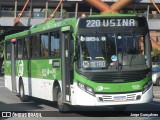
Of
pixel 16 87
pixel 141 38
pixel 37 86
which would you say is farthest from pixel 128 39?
pixel 16 87

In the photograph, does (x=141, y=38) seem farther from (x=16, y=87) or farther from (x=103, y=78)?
(x=16, y=87)

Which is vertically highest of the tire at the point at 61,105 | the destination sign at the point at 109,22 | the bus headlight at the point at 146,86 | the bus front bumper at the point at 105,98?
the destination sign at the point at 109,22

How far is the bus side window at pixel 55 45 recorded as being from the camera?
51.1 feet

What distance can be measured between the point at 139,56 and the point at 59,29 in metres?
3.03

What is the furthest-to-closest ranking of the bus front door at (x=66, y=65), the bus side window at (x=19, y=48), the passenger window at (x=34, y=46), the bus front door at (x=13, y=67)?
the bus front door at (x=13, y=67), the bus side window at (x=19, y=48), the passenger window at (x=34, y=46), the bus front door at (x=66, y=65)

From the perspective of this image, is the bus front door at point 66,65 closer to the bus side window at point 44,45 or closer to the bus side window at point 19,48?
the bus side window at point 44,45

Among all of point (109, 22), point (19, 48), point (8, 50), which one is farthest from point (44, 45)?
point (8, 50)

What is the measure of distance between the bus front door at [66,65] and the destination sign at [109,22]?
0.80 m

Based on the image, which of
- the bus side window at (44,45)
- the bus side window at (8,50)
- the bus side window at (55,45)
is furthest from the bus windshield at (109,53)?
the bus side window at (8,50)

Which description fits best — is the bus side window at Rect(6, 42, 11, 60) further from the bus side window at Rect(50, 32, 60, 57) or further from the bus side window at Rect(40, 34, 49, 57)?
the bus side window at Rect(50, 32, 60, 57)

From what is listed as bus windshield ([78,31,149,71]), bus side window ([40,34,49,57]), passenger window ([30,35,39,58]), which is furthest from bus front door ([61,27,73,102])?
passenger window ([30,35,39,58])

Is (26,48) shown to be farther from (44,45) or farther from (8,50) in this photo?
(8,50)

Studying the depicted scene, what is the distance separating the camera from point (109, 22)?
1407 cm

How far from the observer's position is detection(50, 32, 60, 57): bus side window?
613 inches
